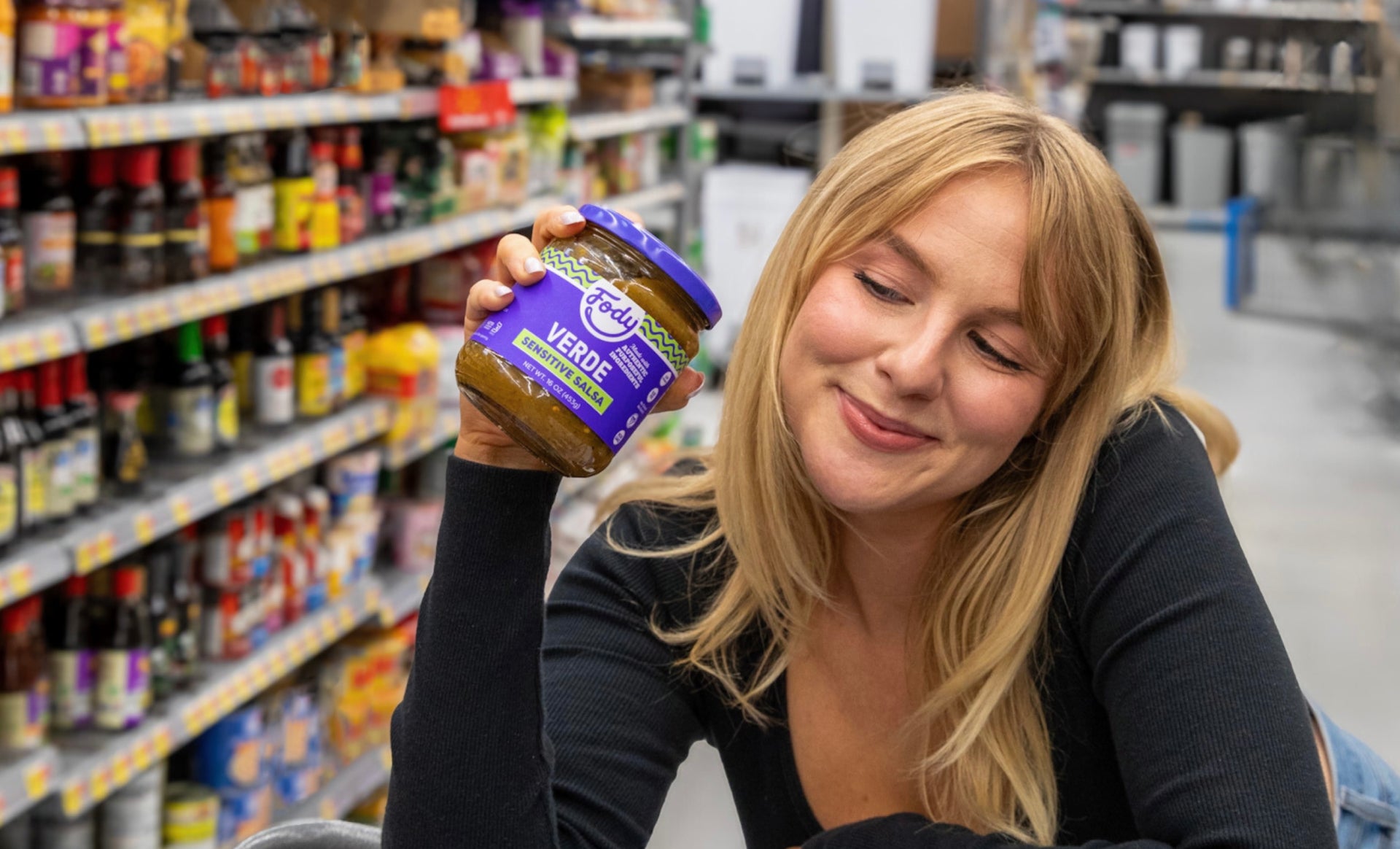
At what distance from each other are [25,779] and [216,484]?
58 cm

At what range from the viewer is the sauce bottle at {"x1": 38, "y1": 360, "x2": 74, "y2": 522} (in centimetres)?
229

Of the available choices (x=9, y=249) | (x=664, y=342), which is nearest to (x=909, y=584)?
(x=664, y=342)

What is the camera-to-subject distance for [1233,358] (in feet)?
25.5

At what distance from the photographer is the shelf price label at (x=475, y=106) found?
10.8 ft

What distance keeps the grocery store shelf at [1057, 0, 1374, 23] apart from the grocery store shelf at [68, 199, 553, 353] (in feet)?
26.1

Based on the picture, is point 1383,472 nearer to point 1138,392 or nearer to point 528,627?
point 1138,392

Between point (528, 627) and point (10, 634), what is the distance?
146 centimetres

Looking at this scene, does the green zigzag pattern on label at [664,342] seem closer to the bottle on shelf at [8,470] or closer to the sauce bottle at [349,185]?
the bottle on shelf at [8,470]

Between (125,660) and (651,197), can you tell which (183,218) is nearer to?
(125,660)

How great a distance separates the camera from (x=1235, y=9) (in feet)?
39.0

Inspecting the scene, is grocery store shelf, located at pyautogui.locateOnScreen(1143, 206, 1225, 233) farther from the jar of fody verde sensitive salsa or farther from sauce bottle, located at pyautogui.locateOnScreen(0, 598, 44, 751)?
the jar of fody verde sensitive salsa

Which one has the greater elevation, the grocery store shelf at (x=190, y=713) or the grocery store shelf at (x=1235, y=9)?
the grocery store shelf at (x=1235, y=9)

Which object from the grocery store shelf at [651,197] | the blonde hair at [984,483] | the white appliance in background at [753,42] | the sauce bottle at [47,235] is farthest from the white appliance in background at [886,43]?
the blonde hair at [984,483]

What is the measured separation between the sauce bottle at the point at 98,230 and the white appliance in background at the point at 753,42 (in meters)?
3.94
